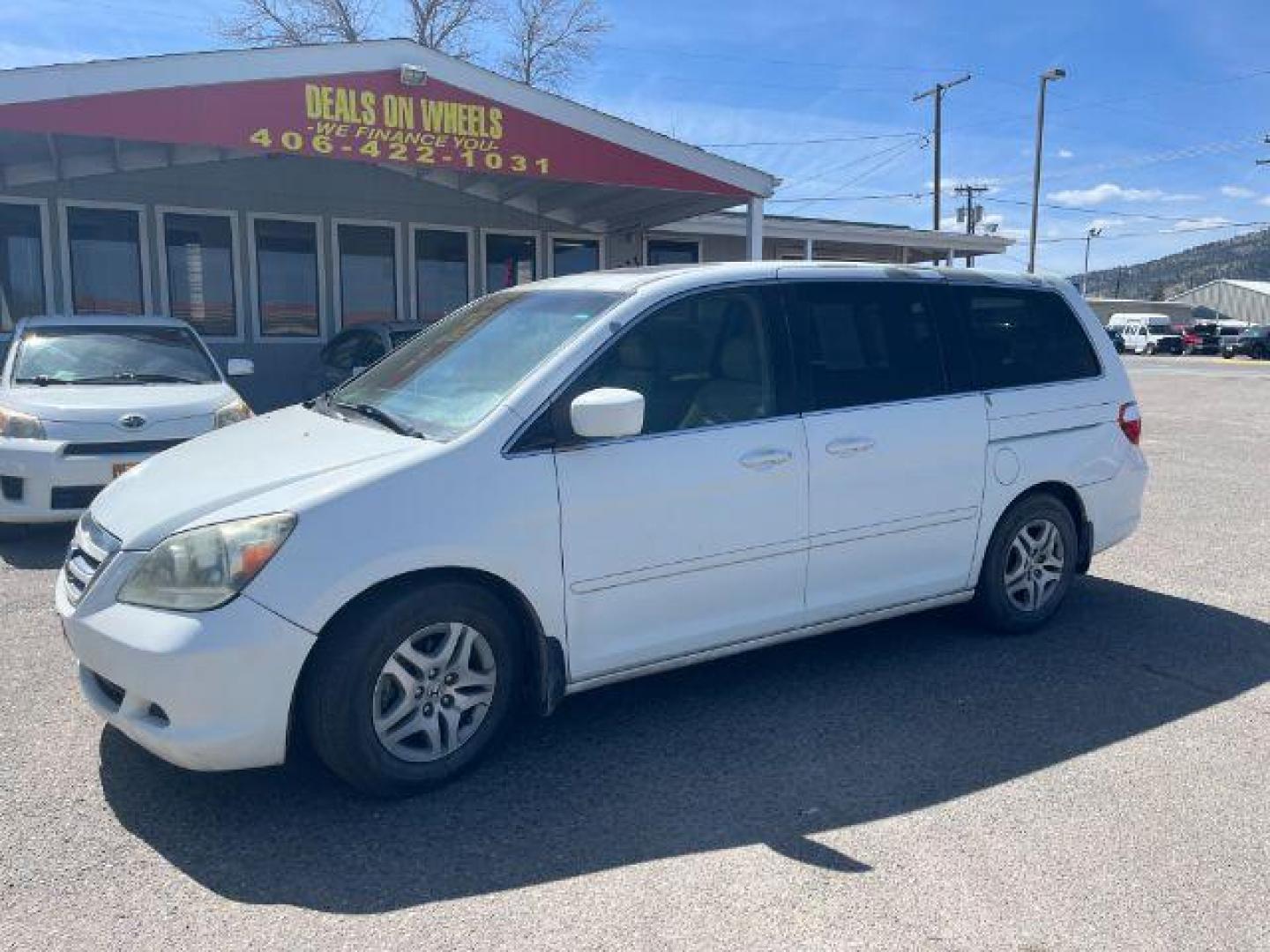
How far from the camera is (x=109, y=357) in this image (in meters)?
7.89

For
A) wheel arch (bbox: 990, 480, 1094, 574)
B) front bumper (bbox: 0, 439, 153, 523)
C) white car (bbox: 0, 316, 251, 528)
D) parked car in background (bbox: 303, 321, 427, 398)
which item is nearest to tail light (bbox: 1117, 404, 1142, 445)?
wheel arch (bbox: 990, 480, 1094, 574)

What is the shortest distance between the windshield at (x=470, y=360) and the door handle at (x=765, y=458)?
0.81 metres

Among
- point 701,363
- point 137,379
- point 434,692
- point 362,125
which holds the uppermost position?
point 362,125

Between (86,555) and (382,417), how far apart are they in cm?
112

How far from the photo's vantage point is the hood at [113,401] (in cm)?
670

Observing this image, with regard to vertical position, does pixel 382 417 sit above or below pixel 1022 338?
below

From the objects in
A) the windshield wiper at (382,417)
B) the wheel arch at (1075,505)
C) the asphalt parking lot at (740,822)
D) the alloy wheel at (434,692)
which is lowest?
the asphalt parking lot at (740,822)

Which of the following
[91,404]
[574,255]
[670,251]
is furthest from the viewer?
[670,251]

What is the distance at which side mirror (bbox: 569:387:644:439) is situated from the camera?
11.4ft

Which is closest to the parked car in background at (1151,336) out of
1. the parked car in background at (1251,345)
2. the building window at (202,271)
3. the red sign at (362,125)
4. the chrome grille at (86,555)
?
the parked car in background at (1251,345)

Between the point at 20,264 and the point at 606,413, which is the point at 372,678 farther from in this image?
the point at 20,264

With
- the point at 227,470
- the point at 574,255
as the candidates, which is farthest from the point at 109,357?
the point at 574,255

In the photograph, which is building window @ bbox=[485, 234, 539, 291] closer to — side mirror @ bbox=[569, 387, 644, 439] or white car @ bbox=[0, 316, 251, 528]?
white car @ bbox=[0, 316, 251, 528]

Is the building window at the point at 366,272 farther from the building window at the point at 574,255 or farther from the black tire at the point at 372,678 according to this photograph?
the black tire at the point at 372,678
